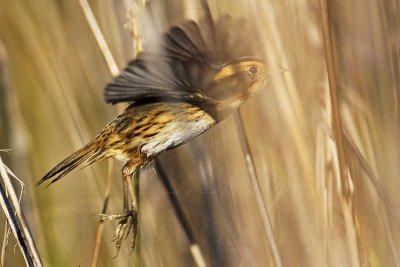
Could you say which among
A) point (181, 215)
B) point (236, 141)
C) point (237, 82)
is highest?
point (237, 82)

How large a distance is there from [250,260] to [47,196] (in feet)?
1.43

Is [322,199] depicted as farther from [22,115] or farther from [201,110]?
[22,115]

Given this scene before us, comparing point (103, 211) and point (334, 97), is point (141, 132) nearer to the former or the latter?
point (103, 211)

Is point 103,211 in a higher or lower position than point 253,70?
lower

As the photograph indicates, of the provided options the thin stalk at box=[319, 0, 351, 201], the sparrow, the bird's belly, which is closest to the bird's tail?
the sparrow

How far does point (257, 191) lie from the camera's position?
3.94 ft

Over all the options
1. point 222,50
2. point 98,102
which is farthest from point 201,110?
point 98,102

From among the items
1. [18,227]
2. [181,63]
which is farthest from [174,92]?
[18,227]

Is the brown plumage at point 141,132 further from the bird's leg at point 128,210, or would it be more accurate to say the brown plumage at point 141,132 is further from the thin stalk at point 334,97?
the thin stalk at point 334,97

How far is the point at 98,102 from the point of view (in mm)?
1293

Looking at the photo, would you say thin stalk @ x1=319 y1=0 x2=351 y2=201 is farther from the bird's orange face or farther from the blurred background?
the bird's orange face

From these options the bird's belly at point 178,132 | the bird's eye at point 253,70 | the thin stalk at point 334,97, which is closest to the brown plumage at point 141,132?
the bird's belly at point 178,132

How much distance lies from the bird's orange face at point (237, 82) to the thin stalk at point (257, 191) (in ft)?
0.09

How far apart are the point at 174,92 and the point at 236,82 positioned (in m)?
0.11
